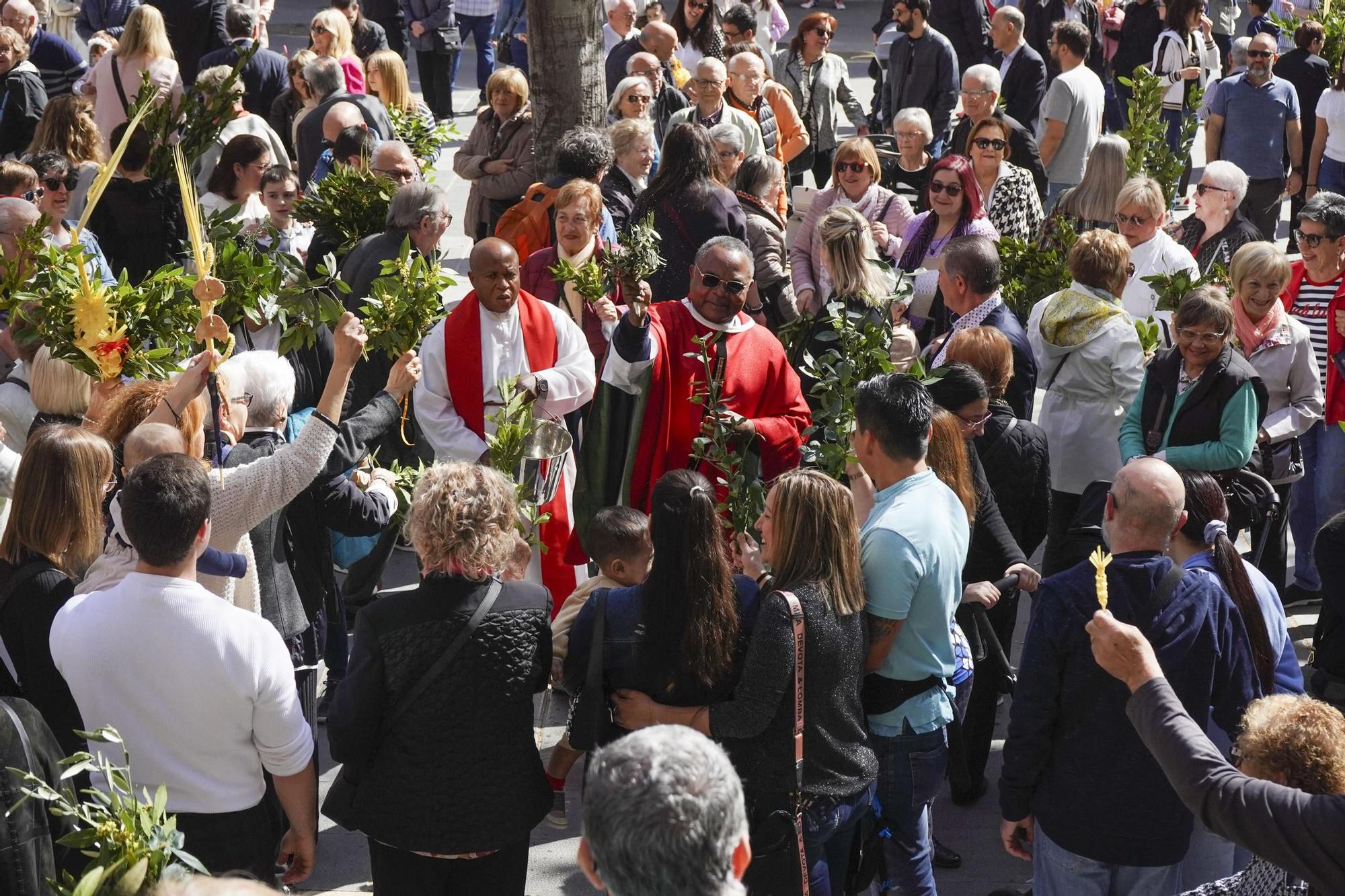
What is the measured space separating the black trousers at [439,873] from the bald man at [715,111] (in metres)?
6.04

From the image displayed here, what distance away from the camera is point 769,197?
8102mm

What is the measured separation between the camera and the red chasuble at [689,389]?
548 centimetres

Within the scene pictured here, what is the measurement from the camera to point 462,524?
11.5 feet

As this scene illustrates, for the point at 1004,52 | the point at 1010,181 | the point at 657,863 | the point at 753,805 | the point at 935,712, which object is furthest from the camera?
the point at 1004,52

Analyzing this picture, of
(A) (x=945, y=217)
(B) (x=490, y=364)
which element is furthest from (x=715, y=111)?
(B) (x=490, y=364)

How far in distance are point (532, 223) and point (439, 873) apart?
4.05m

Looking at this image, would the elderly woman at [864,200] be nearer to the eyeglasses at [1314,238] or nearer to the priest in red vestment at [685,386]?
the eyeglasses at [1314,238]

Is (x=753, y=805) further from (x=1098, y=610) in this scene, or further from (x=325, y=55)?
(x=325, y=55)

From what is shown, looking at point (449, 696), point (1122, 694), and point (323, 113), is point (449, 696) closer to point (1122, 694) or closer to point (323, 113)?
point (1122, 694)

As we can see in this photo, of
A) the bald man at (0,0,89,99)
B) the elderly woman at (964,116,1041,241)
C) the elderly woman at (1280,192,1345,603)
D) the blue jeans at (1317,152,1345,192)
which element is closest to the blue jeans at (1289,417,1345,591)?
the elderly woman at (1280,192,1345,603)

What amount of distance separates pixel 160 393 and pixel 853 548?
A: 86.0 inches

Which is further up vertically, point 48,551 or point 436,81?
point 48,551

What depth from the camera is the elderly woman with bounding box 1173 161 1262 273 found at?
24.6 ft

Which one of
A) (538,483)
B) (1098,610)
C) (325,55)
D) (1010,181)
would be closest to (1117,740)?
(1098,610)
